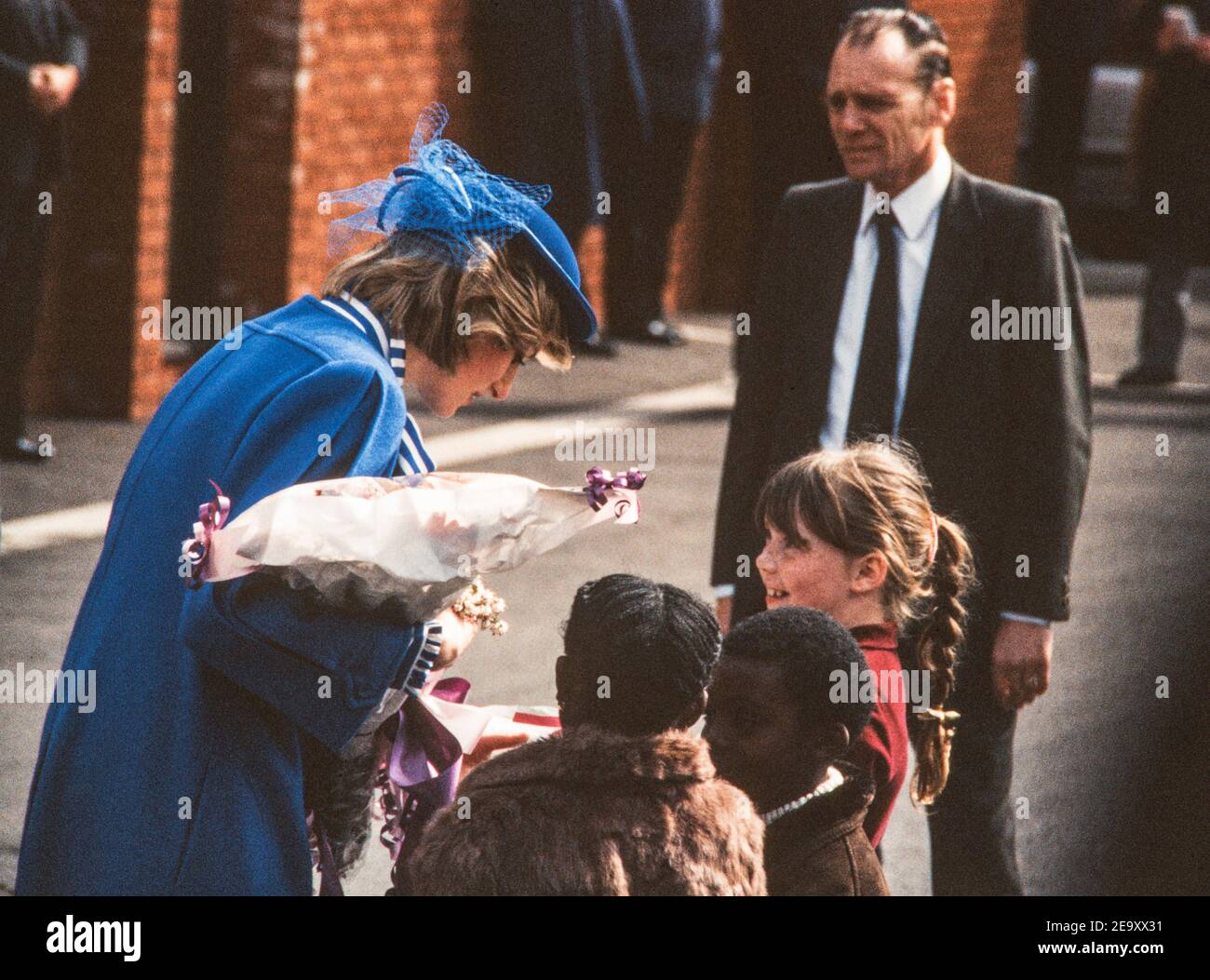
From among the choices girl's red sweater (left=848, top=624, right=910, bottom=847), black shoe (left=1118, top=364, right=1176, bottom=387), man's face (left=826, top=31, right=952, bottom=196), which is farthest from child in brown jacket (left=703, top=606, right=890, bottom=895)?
black shoe (left=1118, top=364, right=1176, bottom=387)

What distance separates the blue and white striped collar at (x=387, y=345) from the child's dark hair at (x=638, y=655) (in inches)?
12.2

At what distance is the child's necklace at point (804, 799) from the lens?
3.31 metres

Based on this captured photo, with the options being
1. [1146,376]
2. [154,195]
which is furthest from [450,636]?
[1146,376]

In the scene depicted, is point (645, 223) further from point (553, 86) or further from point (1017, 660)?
point (1017, 660)

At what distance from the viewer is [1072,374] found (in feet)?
13.9

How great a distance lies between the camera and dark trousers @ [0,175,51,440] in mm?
7859

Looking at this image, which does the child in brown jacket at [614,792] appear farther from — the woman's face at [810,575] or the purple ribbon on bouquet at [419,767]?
the woman's face at [810,575]

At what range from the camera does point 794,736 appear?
333 cm

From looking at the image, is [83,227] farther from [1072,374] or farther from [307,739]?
[307,739]

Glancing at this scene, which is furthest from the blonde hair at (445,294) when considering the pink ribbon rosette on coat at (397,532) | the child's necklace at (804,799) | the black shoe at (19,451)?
the black shoe at (19,451)

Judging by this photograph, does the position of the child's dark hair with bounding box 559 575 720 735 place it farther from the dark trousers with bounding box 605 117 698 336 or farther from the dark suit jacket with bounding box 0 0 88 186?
the dark trousers with bounding box 605 117 698 336

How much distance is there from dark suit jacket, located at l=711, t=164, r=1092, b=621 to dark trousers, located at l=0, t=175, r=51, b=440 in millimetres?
4353
